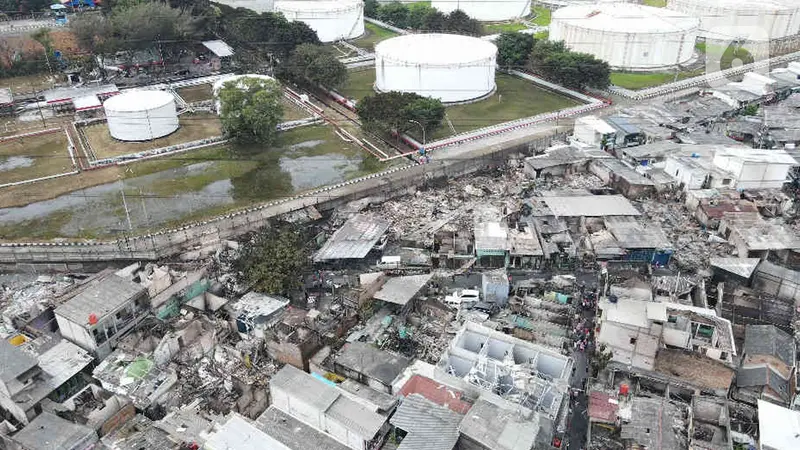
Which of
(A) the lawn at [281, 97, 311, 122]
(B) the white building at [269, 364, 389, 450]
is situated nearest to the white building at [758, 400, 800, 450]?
(B) the white building at [269, 364, 389, 450]

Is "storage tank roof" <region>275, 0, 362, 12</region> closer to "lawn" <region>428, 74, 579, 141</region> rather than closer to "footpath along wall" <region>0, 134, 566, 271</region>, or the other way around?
"lawn" <region>428, 74, 579, 141</region>

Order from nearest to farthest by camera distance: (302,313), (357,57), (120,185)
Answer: (302,313) < (120,185) < (357,57)

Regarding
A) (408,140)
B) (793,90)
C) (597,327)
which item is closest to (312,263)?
(597,327)

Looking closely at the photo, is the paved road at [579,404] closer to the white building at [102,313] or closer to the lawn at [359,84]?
the white building at [102,313]

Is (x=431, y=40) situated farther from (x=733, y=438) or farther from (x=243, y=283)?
(x=733, y=438)

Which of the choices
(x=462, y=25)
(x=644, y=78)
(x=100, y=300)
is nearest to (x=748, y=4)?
(x=644, y=78)
